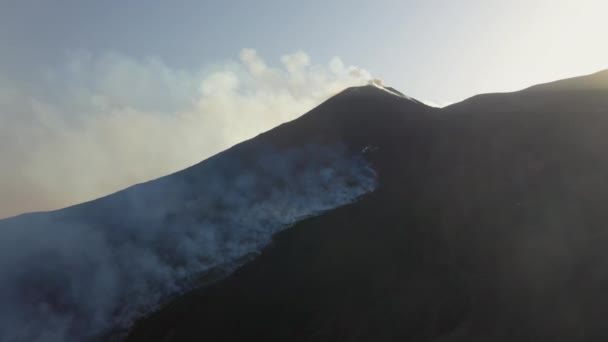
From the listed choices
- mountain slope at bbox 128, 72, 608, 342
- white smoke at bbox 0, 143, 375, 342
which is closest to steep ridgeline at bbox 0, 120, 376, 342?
white smoke at bbox 0, 143, 375, 342

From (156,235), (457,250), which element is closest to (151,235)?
(156,235)

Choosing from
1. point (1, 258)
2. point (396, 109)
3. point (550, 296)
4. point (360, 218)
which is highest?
point (396, 109)

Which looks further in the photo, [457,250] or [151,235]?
[151,235]

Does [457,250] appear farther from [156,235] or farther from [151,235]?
[151,235]

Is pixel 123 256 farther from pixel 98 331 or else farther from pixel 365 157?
pixel 365 157

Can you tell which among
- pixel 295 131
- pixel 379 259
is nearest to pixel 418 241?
pixel 379 259

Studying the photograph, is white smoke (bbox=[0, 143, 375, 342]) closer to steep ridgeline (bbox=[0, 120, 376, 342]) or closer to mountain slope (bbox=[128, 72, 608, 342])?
steep ridgeline (bbox=[0, 120, 376, 342])

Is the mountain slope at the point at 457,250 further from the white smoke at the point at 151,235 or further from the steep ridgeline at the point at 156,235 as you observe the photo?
the white smoke at the point at 151,235
